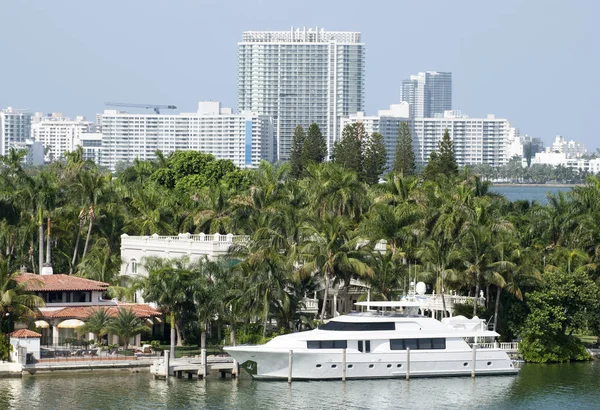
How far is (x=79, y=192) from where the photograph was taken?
7244cm

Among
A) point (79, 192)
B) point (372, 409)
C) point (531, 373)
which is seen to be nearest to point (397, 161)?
point (79, 192)

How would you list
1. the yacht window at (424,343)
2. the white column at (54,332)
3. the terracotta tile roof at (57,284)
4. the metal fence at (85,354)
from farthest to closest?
the terracotta tile roof at (57,284), the white column at (54,332), the yacht window at (424,343), the metal fence at (85,354)

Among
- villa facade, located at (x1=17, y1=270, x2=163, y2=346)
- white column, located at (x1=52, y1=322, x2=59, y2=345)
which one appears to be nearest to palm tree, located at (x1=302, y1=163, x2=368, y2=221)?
villa facade, located at (x1=17, y1=270, x2=163, y2=346)

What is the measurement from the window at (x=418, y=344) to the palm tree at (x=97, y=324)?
1196 cm

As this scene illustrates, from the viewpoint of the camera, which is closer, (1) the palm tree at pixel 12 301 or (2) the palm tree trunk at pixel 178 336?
(1) the palm tree at pixel 12 301

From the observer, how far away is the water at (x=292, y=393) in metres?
49.2

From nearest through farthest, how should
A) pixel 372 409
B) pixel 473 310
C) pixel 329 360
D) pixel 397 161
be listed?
1. pixel 372 409
2. pixel 329 360
3. pixel 473 310
4. pixel 397 161

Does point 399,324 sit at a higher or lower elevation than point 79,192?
lower

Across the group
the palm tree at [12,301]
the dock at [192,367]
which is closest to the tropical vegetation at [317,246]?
the palm tree at [12,301]

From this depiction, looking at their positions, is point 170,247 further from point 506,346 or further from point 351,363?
point 506,346

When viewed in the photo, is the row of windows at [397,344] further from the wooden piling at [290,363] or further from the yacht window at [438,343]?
the wooden piling at [290,363]

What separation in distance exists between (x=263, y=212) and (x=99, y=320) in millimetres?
13574

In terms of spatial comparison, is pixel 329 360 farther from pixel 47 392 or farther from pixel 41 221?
pixel 41 221

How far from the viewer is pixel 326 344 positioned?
5419 cm
